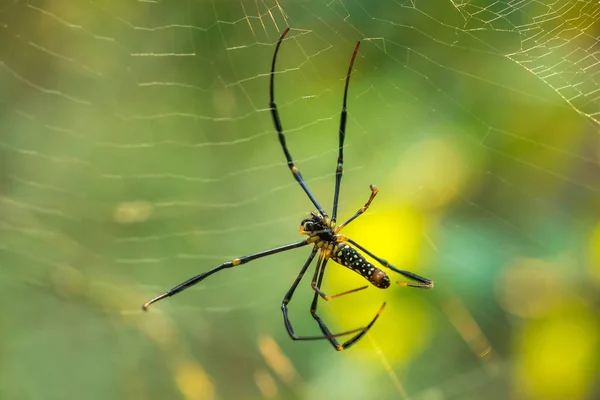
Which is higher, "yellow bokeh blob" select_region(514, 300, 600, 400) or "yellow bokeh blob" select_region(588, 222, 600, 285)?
"yellow bokeh blob" select_region(588, 222, 600, 285)

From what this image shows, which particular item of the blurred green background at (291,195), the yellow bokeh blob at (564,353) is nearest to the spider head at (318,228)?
the blurred green background at (291,195)

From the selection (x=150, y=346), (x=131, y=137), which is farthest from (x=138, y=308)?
(x=131, y=137)

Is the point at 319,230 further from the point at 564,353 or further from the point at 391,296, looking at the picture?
the point at 564,353

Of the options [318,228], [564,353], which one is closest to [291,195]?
[318,228]

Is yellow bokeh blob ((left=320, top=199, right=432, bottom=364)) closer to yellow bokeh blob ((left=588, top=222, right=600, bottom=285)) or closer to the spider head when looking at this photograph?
the spider head

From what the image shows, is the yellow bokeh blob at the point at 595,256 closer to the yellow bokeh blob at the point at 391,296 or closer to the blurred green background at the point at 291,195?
the blurred green background at the point at 291,195

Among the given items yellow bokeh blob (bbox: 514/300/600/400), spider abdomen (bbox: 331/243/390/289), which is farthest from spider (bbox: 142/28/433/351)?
yellow bokeh blob (bbox: 514/300/600/400)

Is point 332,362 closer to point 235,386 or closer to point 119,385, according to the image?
point 235,386
